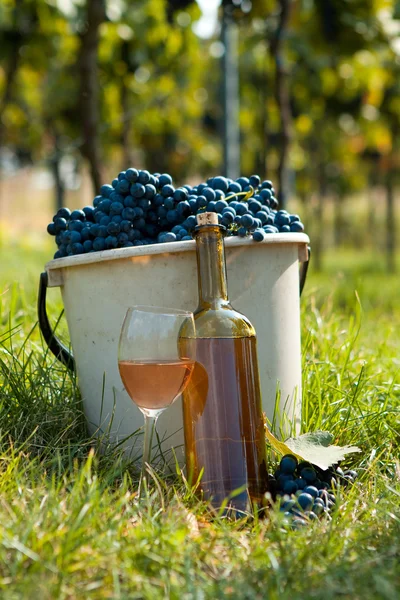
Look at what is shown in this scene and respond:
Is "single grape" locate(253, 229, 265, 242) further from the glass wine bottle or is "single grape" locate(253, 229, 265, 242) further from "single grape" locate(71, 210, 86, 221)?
"single grape" locate(71, 210, 86, 221)

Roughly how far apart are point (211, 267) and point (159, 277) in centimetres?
20

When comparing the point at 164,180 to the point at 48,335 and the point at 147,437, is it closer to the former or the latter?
the point at 48,335

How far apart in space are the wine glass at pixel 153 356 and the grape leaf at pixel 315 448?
0.39 m

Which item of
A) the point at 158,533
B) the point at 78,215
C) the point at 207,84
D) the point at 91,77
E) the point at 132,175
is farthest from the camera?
the point at 207,84

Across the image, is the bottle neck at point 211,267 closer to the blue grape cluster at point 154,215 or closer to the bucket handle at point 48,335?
the blue grape cluster at point 154,215

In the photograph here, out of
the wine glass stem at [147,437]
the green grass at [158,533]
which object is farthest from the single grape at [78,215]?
the wine glass stem at [147,437]

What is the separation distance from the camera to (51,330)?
7.38 feet

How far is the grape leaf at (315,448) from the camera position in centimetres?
187

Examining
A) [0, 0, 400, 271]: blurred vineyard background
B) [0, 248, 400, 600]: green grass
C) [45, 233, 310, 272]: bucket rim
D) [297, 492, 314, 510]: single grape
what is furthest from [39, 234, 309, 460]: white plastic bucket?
[0, 0, 400, 271]: blurred vineyard background

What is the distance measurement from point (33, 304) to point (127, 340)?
1.73 meters

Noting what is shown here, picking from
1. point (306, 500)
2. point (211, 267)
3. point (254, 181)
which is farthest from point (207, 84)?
point (306, 500)

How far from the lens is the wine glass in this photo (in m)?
1.66

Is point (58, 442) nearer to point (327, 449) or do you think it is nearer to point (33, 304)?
point (327, 449)

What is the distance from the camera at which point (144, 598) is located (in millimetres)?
1282
